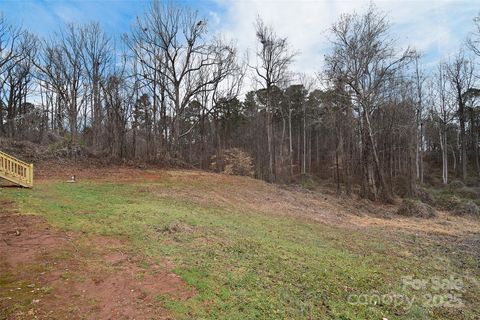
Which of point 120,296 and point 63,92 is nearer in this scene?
point 120,296

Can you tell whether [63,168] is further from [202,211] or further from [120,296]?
[120,296]

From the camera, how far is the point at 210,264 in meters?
5.55

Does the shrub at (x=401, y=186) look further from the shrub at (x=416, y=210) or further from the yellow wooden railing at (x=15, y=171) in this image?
the yellow wooden railing at (x=15, y=171)

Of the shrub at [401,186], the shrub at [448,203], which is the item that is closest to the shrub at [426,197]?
the shrub at [448,203]

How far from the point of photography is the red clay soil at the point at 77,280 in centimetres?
382

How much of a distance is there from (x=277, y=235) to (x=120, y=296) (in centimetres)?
513

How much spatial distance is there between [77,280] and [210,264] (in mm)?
2051

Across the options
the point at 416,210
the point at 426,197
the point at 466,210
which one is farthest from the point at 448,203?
the point at 416,210

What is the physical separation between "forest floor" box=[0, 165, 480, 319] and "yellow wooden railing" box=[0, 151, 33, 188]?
2.17 ft

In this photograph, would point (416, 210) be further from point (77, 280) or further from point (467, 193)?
point (77, 280)

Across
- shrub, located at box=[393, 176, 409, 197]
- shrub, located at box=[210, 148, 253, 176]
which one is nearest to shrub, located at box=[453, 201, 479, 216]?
shrub, located at box=[393, 176, 409, 197]

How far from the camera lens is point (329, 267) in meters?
6.14

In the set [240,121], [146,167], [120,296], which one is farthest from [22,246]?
[240,121]

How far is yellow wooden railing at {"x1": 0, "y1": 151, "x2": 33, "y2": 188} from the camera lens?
1171cm
